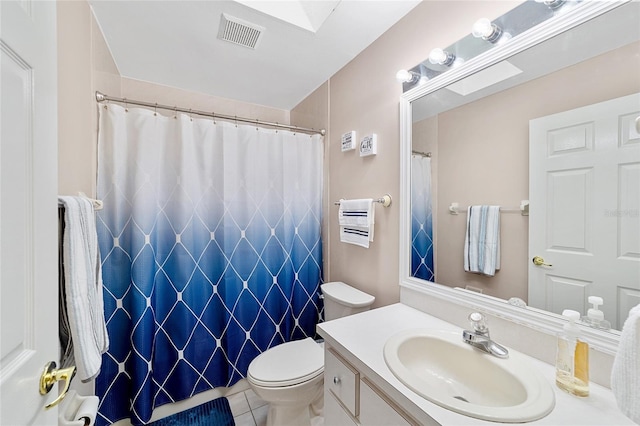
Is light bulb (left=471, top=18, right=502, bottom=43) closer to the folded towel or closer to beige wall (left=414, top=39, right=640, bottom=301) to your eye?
beige wall (left=414, top=39, right=640, bottom=301)

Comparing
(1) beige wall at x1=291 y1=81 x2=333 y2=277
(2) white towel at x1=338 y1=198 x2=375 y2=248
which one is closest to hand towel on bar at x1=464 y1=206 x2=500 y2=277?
(2) white towel at x1=338 y1=198 x2=375 y2=248

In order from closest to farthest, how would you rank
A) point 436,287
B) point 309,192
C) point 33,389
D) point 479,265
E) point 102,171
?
point 33,389 → point 479,265 → point 436,287 → point 102,171 → point 309,192

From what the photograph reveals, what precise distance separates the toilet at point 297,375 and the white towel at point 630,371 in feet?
3.36

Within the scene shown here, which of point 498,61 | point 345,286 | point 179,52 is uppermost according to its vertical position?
point 179,52

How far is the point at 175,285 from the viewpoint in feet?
5.25

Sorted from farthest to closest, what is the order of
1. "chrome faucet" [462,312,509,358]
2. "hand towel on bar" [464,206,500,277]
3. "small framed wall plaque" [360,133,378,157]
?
"small framed wall plaque" [360,133,378,157], "hand towel on bar" [464,206,500,277], "chrome faucet" [462,312,509,358]

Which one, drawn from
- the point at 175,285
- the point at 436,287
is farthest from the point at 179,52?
the point at 436,287

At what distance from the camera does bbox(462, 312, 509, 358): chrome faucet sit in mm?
848

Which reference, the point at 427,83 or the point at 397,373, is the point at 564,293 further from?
the point at 427,83

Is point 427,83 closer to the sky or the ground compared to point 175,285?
closer to the sky

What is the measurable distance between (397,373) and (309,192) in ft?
4.72

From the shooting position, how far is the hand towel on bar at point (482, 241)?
1.03 metres

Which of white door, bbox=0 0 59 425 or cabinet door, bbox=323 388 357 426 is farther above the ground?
white door, bbox=0 0 59 425

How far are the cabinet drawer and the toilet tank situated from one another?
460mm
